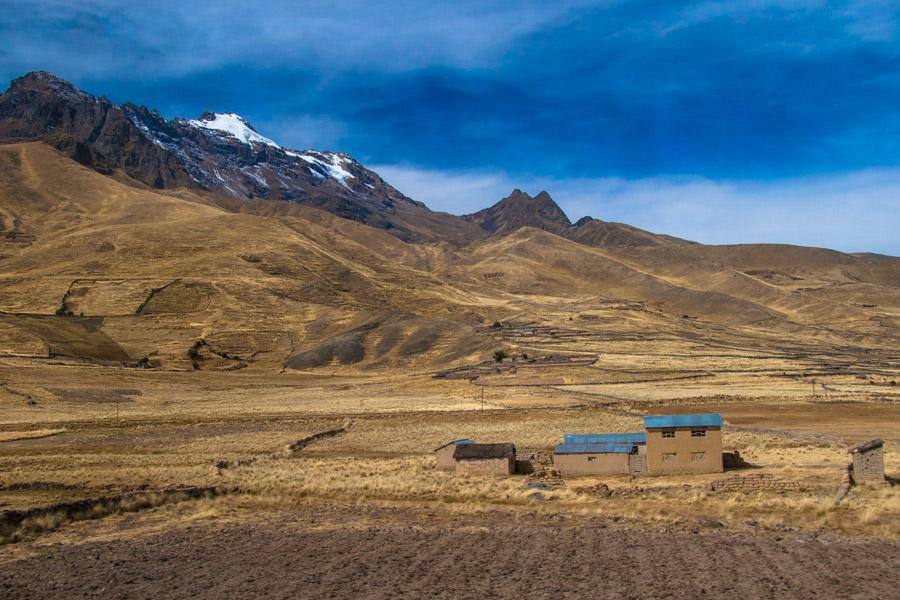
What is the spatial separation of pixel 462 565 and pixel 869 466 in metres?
16.6

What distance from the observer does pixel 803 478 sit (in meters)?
28.0

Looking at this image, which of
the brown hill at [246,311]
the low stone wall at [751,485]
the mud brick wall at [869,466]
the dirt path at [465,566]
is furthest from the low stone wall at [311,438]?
the brown hill at [246,311]

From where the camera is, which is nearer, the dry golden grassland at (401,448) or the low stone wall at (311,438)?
the dry golden grassland at (401,448)

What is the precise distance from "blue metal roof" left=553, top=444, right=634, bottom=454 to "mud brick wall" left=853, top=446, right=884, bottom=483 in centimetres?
857

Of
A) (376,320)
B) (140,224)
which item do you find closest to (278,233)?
(140,224)

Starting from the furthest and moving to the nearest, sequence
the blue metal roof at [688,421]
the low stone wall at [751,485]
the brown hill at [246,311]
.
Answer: the brown hill at [246,311]
the blue metal roof at [688,421]
the low stone wall at [751,485]

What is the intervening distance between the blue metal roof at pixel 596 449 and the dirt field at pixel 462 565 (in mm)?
11616

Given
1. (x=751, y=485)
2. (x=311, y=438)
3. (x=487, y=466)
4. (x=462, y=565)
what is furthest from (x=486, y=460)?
(x=311, y=438)

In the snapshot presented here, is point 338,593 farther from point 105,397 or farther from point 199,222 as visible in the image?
point 199,222

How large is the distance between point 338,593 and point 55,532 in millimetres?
10877

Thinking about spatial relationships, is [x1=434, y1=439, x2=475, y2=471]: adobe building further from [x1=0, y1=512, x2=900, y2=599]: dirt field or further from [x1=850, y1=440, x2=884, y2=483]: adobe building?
[x1=850, y1=440, x2=884, y2=483]: adobe building

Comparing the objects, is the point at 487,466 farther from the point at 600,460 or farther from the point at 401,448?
the point at 401,448

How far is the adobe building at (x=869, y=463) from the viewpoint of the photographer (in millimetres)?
26438

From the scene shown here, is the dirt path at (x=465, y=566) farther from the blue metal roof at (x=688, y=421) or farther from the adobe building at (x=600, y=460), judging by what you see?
the blue metal roof at (x=688, y=421)
